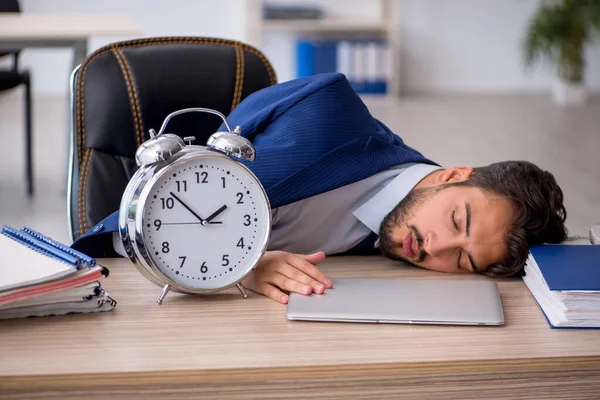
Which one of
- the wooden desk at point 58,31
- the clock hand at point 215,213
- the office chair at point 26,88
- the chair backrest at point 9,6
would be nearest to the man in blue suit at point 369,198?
the clock hand at point 215,213

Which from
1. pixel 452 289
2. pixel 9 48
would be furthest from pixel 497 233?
pixel 9 48

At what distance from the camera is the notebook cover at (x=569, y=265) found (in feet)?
3.65

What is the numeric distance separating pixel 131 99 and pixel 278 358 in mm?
889

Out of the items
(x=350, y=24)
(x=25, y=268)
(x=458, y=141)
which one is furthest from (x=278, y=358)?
(x=350, y=24)

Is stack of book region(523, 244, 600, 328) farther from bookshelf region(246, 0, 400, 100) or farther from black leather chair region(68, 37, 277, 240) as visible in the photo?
bookshelf region(246, 0, 400, 100)

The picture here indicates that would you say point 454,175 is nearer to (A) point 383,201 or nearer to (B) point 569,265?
(A) point 383,201

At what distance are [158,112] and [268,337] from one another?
0.82m

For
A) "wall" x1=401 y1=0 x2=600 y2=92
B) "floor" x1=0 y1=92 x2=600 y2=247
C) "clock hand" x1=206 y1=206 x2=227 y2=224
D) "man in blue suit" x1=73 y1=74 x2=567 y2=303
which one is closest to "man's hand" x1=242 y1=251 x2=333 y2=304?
"man in blue suit" x1=73 y1=74 x2=567 y2=303

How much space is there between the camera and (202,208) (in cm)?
116

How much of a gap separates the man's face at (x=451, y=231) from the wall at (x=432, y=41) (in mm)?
4913

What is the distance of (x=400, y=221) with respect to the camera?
4.74 feet

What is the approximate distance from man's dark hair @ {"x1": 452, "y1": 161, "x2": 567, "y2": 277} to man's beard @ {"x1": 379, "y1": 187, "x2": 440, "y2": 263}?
7cm

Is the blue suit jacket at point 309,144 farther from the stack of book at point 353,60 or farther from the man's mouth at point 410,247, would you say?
the stack of book at point 353,60

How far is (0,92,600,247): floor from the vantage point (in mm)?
3701
